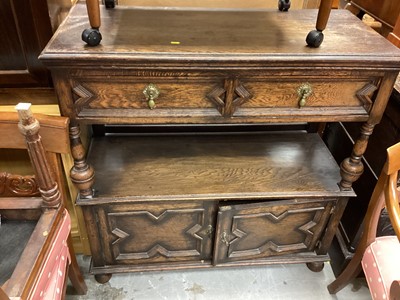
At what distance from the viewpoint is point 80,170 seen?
1150mm

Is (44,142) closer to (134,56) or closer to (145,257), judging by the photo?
(134,56)

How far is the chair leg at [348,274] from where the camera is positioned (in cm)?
129

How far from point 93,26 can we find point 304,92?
24.1 inches

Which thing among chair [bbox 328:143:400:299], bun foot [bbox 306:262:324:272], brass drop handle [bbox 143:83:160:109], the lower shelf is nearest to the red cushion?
chair [bbox 328:143:400:299]

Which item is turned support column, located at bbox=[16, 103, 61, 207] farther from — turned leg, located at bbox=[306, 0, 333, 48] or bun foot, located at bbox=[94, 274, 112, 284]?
turned leg, located at bbox=[306, 0, 333, 48]

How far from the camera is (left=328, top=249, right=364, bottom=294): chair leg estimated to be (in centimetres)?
129

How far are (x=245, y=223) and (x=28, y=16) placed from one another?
97 cm

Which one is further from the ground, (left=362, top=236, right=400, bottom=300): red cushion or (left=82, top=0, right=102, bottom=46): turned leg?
(left=82, top=0, right=102, bottom=46): turned leg

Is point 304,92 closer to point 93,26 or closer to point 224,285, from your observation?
point 93,26

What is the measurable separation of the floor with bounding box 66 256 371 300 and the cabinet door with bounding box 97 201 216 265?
133mm

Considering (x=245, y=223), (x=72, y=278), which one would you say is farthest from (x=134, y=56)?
(x=72, y=278)

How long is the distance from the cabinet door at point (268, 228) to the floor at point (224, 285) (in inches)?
5.3

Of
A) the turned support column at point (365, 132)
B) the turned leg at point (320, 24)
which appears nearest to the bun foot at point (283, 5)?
the turned leg at point (320, 24)

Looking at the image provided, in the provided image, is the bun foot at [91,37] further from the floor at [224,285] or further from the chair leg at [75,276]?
the floor at [224,285]
